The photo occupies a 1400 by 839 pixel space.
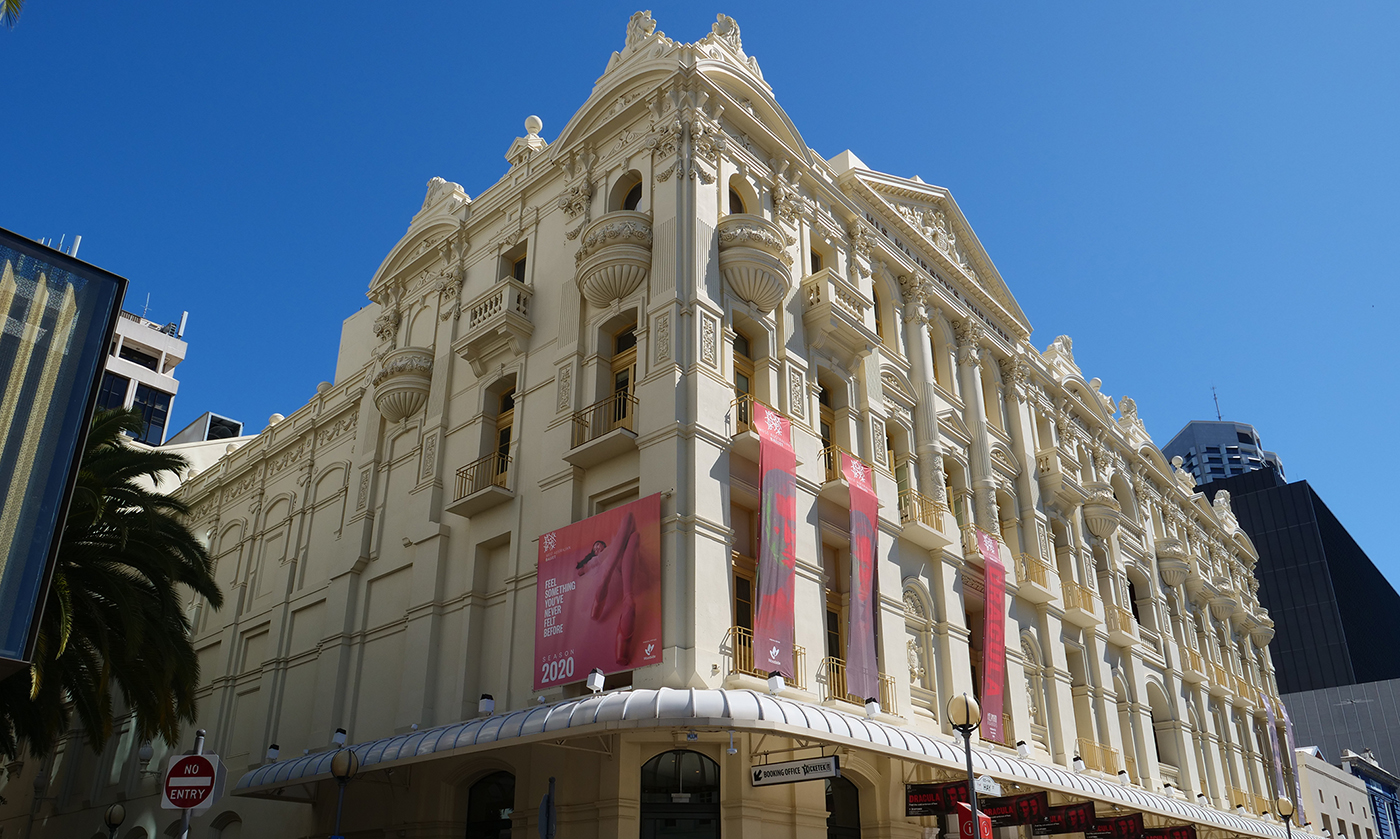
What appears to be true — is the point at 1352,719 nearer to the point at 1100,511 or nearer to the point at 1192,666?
the point at 1192,666

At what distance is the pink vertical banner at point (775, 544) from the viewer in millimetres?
16922

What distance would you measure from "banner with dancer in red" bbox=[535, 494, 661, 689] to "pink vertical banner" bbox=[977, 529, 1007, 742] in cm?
956

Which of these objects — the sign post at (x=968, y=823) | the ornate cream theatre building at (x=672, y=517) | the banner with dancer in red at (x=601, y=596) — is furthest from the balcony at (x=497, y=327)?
the sign post at (x=968, y=823)

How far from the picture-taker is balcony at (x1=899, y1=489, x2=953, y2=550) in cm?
2194

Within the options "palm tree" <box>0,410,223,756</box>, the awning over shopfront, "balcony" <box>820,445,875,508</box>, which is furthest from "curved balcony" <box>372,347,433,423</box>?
"balcony" <box>820,445,875,508</box>

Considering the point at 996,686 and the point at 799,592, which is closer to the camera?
the point at 799,592

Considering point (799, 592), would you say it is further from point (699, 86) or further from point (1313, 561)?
point (1313, 561)

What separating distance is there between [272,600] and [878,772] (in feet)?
60.1

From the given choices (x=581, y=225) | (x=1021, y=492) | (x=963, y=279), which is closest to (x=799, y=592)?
(x=581, y=225)

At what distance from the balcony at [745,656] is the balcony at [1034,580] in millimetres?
10117

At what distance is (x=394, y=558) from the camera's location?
23.2 meters

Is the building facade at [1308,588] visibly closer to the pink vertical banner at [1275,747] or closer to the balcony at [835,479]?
the pink vertical banner at [1275,747]

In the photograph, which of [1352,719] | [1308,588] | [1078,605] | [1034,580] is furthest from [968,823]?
[1308,588]

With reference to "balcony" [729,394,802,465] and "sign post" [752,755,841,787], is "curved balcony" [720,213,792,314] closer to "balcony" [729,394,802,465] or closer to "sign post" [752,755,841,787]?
"balcony" [729,394,802,465]
